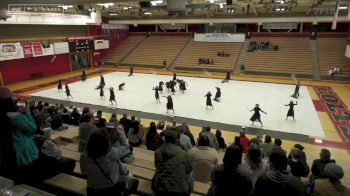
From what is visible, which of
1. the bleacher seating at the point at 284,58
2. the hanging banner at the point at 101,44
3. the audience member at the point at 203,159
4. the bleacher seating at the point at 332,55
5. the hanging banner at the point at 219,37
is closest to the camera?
the audience member at the point at 203,159

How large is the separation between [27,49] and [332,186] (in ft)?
80.8

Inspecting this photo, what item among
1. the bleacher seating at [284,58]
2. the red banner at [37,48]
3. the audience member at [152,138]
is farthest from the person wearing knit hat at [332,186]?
the red banner at [37,48]

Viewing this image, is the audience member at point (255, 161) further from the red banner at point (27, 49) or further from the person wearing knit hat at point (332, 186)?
the red banner at point (27, 49)

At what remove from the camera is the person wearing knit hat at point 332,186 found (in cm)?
319

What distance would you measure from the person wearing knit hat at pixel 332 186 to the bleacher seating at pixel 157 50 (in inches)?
1055

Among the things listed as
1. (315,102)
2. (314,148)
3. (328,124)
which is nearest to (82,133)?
(314,148)

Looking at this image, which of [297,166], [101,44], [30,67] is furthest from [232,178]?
[101,44]

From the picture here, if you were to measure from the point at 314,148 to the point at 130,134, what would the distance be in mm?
7044

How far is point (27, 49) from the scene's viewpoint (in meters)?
22.5

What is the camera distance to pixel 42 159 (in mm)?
3729

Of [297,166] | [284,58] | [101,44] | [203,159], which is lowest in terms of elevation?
[284,58]

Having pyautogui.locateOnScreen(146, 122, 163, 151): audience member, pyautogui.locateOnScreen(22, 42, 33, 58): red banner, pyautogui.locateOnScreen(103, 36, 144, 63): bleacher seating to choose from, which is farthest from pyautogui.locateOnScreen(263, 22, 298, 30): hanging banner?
pyautogui.locateOnScreen(146, 122, 163, 151): audience member

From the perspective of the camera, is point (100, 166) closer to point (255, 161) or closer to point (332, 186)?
point (255, 161)

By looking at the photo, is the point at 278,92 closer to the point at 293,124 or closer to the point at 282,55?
the point at 293,124
